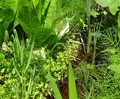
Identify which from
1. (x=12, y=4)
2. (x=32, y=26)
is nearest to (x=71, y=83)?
(x=32, y=26)

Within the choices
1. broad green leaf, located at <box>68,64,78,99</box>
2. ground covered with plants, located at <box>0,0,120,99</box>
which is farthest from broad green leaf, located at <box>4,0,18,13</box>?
broad green leaf, located at <box>68,64,78,99</box>

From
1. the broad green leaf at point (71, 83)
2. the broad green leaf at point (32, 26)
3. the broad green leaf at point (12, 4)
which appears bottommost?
the broad green leaf at point (71, 83)

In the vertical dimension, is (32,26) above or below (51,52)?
above

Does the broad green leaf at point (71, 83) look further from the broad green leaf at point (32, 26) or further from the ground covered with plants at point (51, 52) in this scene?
the broad green leaf at point (32, 26)

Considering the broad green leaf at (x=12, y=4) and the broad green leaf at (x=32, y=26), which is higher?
the broad green leaf at (x=12, y=4)

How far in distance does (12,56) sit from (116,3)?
67 cm

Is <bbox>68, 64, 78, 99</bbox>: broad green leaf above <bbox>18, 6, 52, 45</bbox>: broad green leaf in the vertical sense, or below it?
below

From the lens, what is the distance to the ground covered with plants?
2012 mm

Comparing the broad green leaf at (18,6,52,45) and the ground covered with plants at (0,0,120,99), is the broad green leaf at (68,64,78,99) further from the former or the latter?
the broad green leaf at (18,6,52,45)

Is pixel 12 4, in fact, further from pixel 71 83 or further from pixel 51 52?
pixel 71 83

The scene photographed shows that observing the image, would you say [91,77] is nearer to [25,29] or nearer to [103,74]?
[103,74]

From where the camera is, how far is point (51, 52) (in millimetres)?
2256

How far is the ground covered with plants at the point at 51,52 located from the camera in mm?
2012

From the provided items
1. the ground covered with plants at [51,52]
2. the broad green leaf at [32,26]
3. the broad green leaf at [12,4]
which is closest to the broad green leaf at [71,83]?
the ground covered with plants at [51,52]
